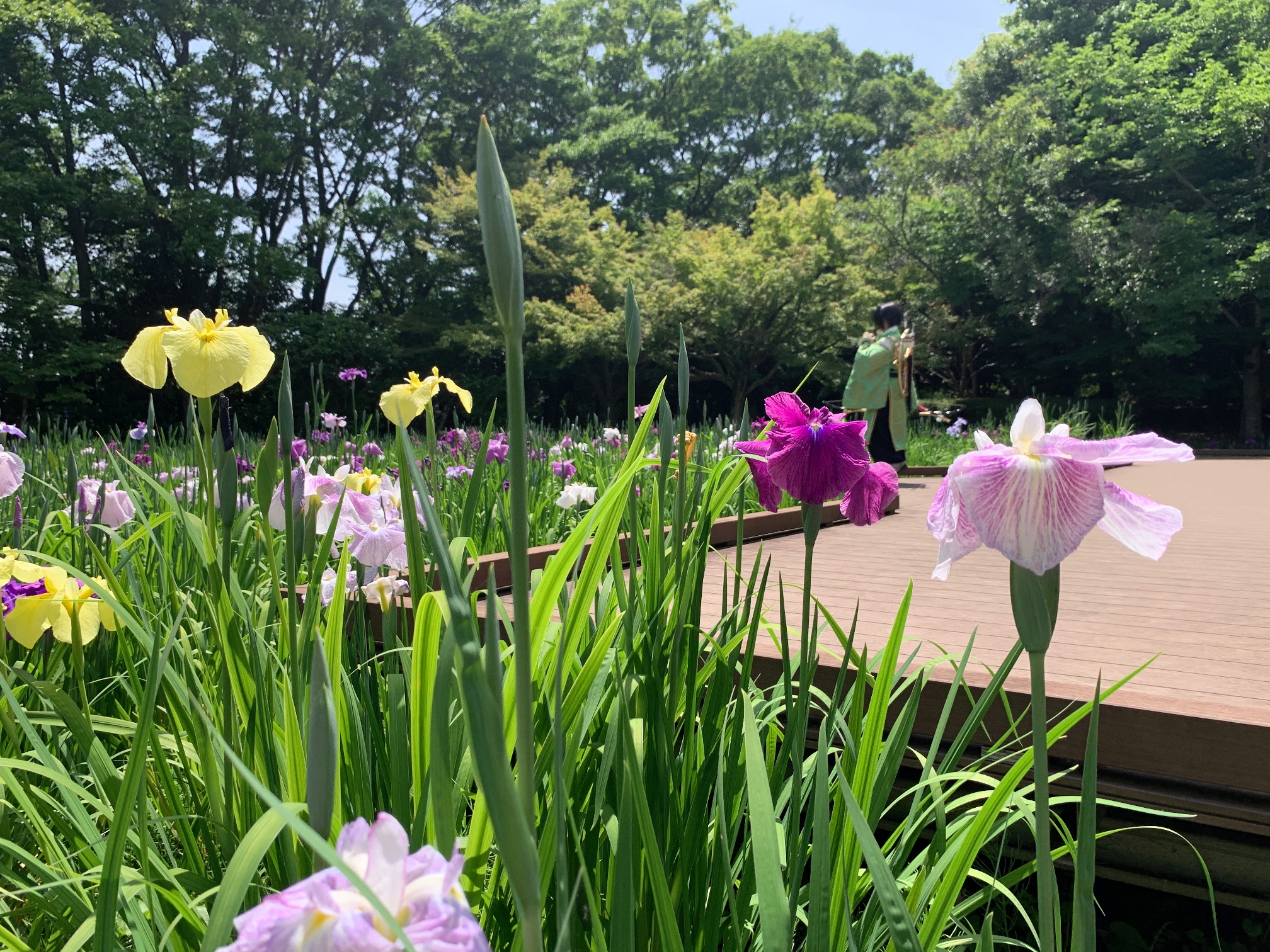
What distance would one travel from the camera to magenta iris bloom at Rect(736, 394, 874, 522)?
1.03 m

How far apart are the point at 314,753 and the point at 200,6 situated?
2151 cm

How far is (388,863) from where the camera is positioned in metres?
0.35

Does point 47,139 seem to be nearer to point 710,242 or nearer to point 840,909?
point 710,242

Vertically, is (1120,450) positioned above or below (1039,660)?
above

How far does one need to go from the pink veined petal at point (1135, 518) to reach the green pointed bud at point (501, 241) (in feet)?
1.47

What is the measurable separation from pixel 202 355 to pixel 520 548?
859 millimetres

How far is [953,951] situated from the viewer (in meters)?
1.15

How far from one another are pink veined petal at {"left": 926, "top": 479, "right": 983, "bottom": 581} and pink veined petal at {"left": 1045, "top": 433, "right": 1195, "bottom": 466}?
0.08 meters

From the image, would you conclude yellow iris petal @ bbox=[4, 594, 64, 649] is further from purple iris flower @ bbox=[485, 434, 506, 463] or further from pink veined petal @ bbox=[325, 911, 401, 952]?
purple iris flower @ bbox=[485, 434, 506, 463]

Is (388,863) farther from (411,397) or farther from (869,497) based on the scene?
(411,397)

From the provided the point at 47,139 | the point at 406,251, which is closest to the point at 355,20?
the point at 406,251

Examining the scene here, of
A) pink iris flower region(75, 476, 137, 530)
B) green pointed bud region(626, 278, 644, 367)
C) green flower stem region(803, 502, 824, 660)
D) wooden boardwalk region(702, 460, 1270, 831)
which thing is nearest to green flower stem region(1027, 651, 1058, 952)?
green flower stem region(803, 502, 824, 660)

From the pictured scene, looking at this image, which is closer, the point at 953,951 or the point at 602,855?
the point at 602,855

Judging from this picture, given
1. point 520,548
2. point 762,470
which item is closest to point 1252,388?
point 762,470
